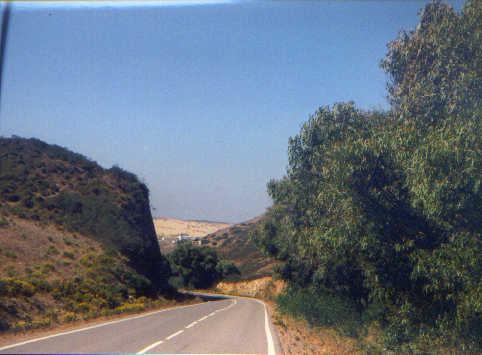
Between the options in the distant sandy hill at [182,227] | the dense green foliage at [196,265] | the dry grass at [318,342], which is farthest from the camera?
the distant sandy hill at [182,227]

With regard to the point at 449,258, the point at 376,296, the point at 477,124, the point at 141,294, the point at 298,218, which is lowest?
the point at 141,294

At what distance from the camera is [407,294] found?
12375mm

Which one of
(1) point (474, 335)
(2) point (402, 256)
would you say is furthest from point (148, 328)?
(1) point (474, 335)

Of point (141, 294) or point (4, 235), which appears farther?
point (141, 294)

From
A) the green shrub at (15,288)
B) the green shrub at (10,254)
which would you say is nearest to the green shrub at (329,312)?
the green shrub at (15,288)

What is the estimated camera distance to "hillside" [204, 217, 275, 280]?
245ft

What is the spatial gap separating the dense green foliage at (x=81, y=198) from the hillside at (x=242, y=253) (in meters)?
16.5

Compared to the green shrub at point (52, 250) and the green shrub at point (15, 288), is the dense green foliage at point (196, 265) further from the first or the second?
the green shrub at point (15, 288)

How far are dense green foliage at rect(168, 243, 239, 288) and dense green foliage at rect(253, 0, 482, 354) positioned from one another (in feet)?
188

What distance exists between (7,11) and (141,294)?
31121mm

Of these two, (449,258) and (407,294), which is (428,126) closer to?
(449,258)

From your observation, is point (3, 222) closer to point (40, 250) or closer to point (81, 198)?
point (40, 250)

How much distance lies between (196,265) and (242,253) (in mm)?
23029

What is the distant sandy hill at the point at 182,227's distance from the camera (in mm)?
150950
